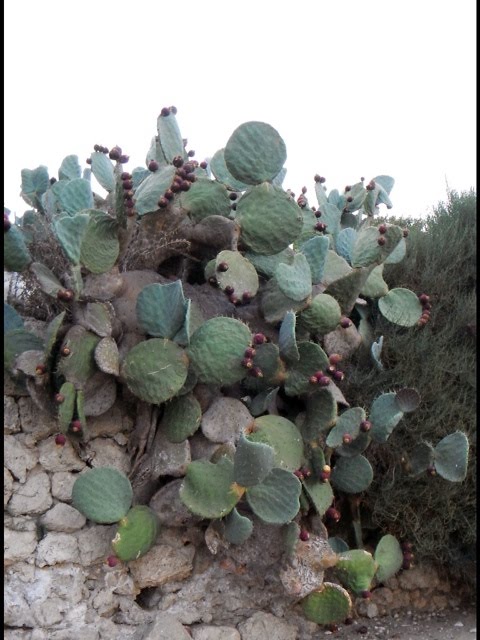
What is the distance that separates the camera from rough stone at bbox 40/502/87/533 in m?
3.19

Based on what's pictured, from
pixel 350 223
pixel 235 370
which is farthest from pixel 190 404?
pixel 350 223

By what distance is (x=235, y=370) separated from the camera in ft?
10.9

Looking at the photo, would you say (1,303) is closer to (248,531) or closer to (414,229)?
(248,531)

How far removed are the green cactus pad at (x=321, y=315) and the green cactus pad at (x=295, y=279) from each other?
0.14m

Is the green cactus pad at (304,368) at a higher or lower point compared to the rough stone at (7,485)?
higher

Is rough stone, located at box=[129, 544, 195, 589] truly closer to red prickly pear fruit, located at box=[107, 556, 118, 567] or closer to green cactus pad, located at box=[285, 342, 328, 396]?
red prickly pear fruit, located at box=[107, 556, 118, 567]

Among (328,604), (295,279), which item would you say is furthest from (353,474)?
(295,279)

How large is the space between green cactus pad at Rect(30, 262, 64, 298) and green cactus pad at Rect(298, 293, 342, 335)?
116 cm

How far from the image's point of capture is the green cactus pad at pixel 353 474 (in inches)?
147

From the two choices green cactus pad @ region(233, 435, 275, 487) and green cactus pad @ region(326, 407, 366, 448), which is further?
green cactus pad @ region(326, 407, 366, 448)

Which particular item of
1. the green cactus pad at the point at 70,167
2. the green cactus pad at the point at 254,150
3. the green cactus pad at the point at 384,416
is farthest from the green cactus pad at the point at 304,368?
the green cactus pad at the point at 70,167

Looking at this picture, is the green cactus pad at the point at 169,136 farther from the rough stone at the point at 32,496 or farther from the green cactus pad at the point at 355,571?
the green cactus pad at the point at 355,571

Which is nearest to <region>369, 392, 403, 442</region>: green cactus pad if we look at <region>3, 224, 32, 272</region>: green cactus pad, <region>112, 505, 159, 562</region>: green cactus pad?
<region>112, 505, 159, 562</region>: green cactus pad

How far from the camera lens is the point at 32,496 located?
3207mm
